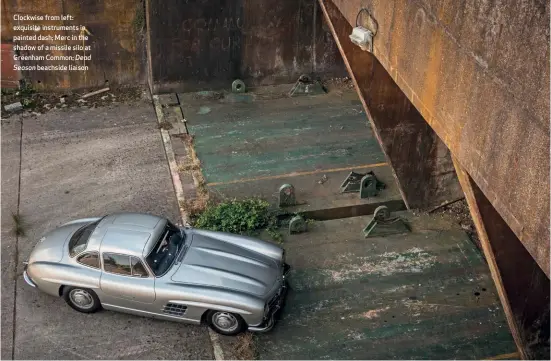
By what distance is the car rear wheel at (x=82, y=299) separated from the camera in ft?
27.9

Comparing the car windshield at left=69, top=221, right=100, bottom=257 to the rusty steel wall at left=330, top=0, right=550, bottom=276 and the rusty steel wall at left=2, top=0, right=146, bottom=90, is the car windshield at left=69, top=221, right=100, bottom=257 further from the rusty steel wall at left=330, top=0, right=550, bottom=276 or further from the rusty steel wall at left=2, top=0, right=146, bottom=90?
the rusty steel wall at left=2, top=0, right=146, bottom=90

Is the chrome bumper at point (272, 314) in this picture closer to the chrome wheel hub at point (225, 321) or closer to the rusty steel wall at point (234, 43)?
the chrome wheel hub at point (225, 321)

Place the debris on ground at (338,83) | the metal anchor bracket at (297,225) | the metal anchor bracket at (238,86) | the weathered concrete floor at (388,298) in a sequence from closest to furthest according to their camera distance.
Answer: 1. the weathered concrete floor at (388,298)
2. the metal anchor bracket at (297,225)
3. the metal anchor bracket at (238,86)
4. the debris on ground at (338,83)

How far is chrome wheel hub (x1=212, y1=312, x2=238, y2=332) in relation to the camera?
27.0ft

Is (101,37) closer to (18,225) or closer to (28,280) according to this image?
(18,225)

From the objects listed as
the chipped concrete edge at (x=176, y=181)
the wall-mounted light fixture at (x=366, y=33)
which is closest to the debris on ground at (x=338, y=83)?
the chipped concrete edge at (x=176, y=181)

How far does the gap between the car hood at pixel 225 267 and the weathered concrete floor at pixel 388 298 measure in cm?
73

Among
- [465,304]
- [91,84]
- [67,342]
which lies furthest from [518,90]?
[91,84]

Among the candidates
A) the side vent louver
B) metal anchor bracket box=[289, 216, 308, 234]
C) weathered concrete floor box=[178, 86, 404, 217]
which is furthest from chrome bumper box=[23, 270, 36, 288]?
metal anchor bracket box=[289, 216, 308, 234]

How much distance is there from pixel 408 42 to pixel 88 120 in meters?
8.09

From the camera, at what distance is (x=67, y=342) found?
8375mm

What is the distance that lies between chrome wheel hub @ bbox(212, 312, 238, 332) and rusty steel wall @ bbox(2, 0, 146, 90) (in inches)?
314

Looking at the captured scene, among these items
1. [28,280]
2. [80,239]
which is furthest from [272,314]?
[28,280]

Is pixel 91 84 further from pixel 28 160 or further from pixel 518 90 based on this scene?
pixel 518 90
